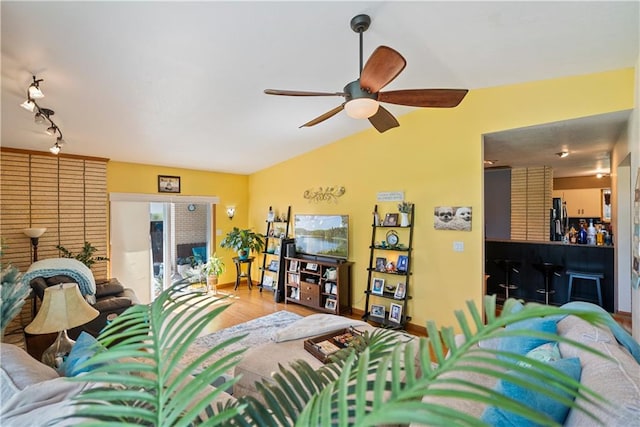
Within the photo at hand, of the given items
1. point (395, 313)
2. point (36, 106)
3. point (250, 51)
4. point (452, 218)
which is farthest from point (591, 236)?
point (36, 106)

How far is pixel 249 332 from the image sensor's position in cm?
406

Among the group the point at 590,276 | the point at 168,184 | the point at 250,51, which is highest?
the point at 250,51

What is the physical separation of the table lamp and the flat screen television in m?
3.35

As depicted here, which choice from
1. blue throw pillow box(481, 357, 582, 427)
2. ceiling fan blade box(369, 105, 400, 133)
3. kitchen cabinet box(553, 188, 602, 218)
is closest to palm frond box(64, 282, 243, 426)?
blue throw pillow box(481, 357, 582, 427)

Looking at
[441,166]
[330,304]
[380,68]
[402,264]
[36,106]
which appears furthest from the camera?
[330,304]

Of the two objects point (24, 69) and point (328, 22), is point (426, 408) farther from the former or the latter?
point (24, 69)

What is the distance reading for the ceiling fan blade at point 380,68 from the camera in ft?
5.45

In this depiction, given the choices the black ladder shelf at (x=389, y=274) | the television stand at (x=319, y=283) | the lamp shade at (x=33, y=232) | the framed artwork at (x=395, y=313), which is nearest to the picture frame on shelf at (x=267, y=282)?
the television stand at (x=319, y=283)

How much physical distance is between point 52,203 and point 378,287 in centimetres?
484

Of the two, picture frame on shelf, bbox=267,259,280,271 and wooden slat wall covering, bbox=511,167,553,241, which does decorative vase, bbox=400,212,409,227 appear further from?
wooden slat wall covering, bbox=511,167,553,241

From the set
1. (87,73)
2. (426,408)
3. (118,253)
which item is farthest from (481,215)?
(118,253)

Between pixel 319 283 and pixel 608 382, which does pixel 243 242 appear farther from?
pixel 608 382

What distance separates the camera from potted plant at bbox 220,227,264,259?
5914mm

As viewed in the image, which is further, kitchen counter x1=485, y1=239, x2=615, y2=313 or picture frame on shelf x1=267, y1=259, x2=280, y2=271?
picture frame on shelf x1=267, y1=259, x2=280, y2=271
